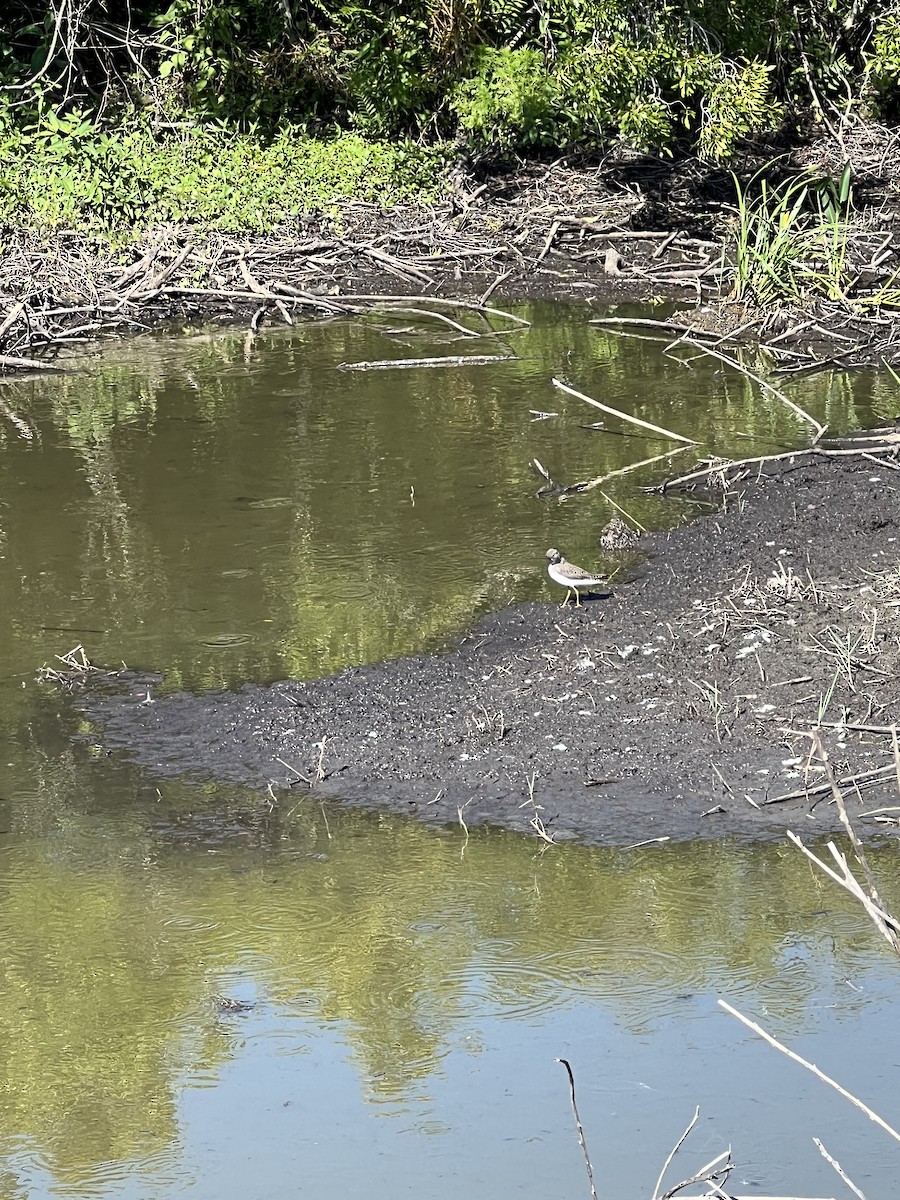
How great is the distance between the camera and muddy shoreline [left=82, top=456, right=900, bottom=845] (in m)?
5.54

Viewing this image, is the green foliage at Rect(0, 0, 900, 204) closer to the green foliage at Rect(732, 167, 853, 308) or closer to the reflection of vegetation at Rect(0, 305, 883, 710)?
the green foliage at Rect(732, 167, 853, 308)

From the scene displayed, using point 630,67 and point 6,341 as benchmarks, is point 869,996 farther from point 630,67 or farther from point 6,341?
point 630,67

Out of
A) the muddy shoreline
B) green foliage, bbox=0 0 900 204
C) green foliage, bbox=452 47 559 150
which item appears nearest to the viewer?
Answer: the muddy shoreline

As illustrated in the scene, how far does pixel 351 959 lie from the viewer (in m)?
4.74

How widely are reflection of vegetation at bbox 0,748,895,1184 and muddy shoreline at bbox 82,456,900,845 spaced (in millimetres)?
228

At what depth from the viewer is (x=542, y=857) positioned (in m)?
5.28

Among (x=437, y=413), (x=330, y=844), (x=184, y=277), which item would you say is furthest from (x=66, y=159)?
(x=330, y=844)

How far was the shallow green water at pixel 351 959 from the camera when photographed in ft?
12.6

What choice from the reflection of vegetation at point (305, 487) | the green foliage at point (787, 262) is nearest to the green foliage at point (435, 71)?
the green foliage at point (787, 262)

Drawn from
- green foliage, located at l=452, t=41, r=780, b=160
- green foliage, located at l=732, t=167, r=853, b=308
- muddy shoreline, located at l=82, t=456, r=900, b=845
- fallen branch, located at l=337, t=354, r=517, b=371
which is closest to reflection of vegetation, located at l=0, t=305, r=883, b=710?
fallen branch, located at l=337, t=354, r=517, b=371

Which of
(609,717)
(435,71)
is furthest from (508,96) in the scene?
(609,717)

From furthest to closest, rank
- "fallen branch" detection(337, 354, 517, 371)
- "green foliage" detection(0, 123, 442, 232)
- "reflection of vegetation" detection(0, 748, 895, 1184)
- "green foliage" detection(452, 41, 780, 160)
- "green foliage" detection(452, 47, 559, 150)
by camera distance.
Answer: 1. "green foliage" detection(0, 123, 442, 232)
2. "green foliage" detection(452, 47, 559, 150)
3. "green foliage" detection(452, 41, 780, 160)
4. "fallen branch" detection(337, 354, 517, 371)
5. "reflection of vegetation" detection(0, 748, 895, 1184)

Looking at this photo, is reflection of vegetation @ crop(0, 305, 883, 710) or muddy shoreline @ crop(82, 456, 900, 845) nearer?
muddy shoreline @ crop(82, 456, 900, 845)

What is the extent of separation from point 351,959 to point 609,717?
1.69 meters
